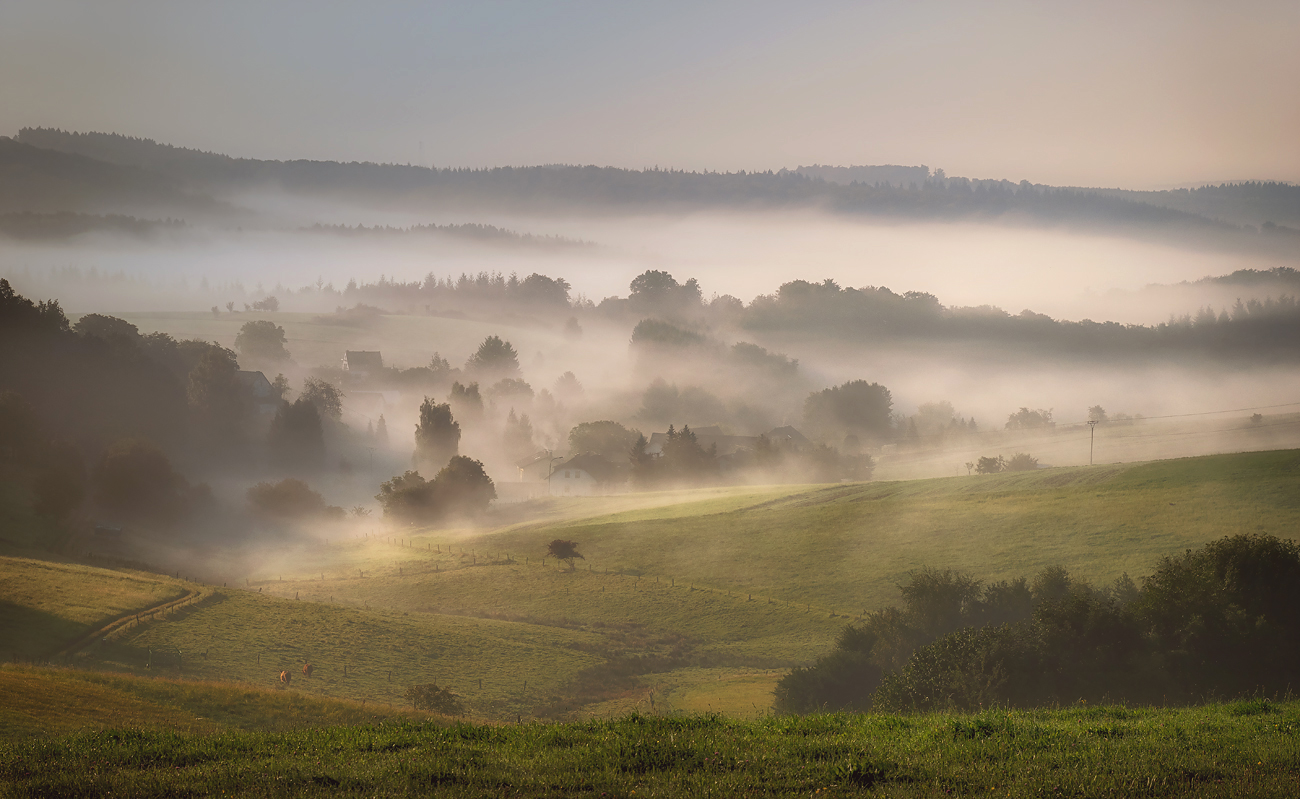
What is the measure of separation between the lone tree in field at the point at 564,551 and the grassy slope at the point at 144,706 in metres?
51.1

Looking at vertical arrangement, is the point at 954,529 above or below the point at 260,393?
below


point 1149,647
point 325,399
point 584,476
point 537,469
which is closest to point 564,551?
point 1149,647

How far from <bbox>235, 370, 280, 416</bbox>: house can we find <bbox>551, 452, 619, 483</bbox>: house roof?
64063 millimetres

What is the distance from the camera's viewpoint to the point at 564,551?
9362 centimetres

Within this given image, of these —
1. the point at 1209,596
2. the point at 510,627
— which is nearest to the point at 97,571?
the point at 510,627

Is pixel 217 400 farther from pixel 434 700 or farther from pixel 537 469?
pixel 434 700

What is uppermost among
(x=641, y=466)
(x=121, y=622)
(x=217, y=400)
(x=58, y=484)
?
(x=217, y=400)

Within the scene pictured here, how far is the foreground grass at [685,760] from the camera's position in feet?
33.9

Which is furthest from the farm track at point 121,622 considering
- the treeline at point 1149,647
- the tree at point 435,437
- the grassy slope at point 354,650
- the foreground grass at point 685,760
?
the tree at point 435,437

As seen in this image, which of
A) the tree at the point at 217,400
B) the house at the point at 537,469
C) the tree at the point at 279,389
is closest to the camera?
the tree at the point at 217,400

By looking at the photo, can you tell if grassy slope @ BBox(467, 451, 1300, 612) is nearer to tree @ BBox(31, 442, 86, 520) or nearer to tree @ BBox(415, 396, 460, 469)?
tree @ BBox(31, 442, 86, 520)

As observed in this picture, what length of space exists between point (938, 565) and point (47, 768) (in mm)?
76422

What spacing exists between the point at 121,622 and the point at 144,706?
40159 mm

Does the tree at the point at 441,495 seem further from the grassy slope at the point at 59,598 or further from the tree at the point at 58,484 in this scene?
the grassy slope at the point at 59,598
